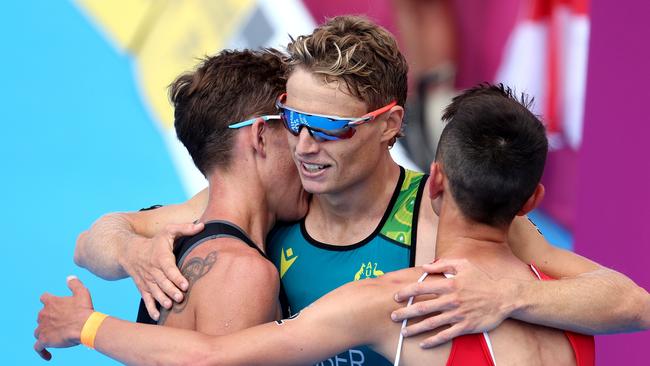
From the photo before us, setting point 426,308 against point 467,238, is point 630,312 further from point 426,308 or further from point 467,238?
point 426,308

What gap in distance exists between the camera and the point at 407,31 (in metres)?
7.18

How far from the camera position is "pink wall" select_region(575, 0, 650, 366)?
4660 millimetres

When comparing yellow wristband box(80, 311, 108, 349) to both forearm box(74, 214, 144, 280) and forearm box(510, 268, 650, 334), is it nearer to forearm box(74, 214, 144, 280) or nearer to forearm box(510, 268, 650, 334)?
forearm box(74, 214, 144, 280)

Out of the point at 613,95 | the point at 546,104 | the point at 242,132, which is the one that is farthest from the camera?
the point at 546,104

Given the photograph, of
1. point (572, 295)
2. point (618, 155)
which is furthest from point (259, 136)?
point (618, 155)

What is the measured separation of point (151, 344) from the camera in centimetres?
299

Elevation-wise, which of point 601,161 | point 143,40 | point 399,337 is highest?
point 143,40

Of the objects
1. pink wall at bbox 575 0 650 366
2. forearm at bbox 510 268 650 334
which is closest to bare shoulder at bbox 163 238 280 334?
forearm at bbox 510 268 650 334

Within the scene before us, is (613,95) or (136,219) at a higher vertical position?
(136,219)

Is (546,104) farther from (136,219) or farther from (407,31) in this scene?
(136,219)

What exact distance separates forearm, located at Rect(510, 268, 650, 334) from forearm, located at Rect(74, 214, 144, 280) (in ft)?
4.84

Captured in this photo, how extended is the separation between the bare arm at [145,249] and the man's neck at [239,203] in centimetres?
12

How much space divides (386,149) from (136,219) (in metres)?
1.15

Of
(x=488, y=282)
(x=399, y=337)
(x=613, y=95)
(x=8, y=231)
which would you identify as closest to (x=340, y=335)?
(x=399, y=337)
